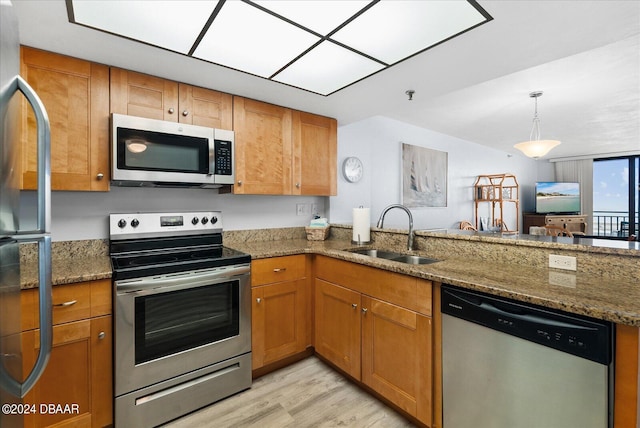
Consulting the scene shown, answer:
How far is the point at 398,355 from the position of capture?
5.54 ft

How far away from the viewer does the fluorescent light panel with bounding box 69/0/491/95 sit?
136cm

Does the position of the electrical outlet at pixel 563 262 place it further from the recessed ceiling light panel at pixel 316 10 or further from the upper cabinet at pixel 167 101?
the upper cabinet at pixel 167 101

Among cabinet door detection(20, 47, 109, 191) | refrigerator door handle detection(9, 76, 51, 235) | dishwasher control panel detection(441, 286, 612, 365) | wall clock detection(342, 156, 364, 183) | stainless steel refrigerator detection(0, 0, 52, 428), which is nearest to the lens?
stainless steel refrigerator detection(0, 0, 52, 428)

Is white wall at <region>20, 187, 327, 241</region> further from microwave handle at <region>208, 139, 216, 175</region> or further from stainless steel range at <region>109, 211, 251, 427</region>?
microwave handle at <region>208, 139, 216, 175</region>

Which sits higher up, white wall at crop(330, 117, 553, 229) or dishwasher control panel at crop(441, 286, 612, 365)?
white wall at crop(330, 117, 553, 229)

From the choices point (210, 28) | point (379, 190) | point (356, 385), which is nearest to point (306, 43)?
point (210, 28)

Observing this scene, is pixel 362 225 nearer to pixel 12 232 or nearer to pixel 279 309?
pixel 279 309

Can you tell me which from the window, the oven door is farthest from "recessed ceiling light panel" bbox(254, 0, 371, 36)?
the window

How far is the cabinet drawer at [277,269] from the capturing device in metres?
2.12

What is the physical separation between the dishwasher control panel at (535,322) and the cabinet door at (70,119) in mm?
2142

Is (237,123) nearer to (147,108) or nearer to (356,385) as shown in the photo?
(147,108)

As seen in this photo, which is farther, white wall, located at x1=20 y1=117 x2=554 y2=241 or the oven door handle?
white wall, located at x1=20 y1=117 x2=554 y2=241

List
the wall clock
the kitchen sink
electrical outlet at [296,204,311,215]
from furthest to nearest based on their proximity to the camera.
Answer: the wall clock → electrical outlet at [296,204,311,215] → the kitchen sink

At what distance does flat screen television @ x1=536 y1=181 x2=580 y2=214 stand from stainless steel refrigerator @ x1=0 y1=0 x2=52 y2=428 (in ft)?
29.5
